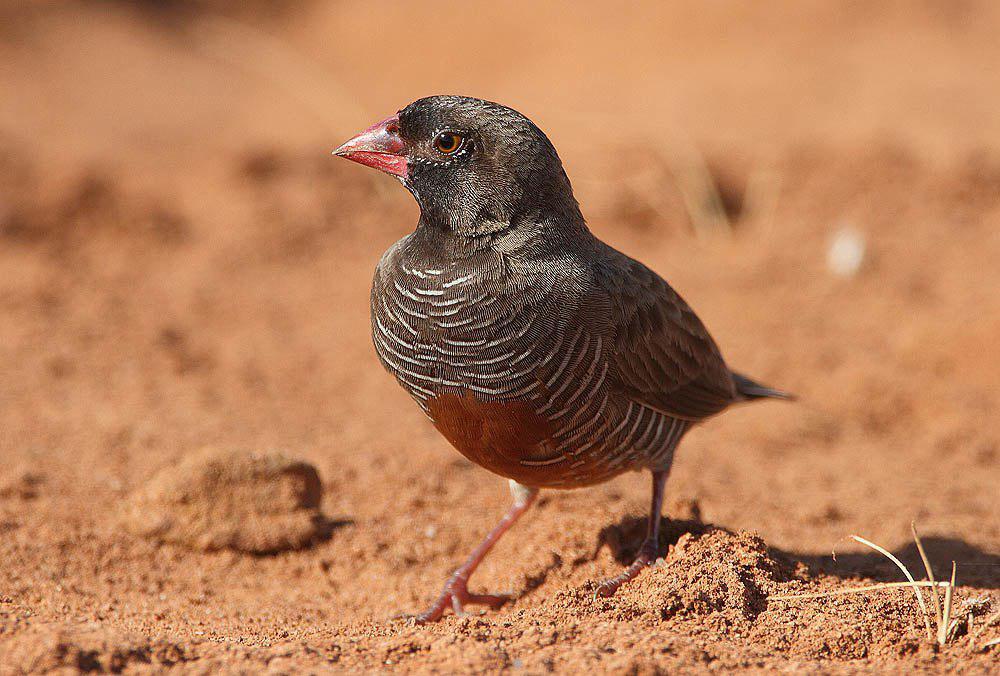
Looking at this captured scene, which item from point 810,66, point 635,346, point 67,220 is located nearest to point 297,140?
point 67,220

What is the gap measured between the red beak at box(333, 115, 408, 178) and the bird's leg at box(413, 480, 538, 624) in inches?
55.8

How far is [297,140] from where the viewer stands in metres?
10.6

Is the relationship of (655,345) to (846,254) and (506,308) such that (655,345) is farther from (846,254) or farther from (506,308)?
(846,254)

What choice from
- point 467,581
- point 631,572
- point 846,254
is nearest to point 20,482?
point 467,581

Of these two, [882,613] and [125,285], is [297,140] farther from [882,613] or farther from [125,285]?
[882,613]

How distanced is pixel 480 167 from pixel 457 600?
5.46ft

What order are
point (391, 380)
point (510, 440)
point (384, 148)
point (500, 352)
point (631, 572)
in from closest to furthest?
point (500, 352) < point (510, 440) < point (384, 148) < point (631, 572) < point (391, 380)

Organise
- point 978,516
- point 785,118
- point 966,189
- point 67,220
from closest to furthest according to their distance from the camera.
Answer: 1. point 978,516
2. point 67,220
3. point 966,189
4. point 785,118

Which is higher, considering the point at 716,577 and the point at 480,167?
the point at 480,167

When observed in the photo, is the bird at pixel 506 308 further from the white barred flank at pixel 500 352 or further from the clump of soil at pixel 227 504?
the clump of soil at pixel 227 504

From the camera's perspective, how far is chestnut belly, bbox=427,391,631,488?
3.58 meters

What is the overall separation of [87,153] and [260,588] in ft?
21.3

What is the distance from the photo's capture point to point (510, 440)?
11.9 feet

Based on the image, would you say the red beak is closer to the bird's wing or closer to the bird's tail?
the bird's wing
